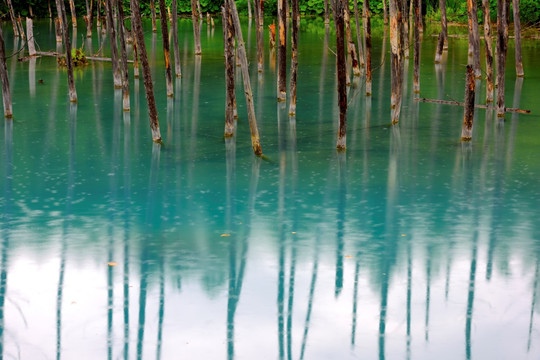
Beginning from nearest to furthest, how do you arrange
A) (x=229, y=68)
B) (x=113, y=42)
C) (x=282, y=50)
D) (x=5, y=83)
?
(x=229, y=68)
(x=5, y=83)
(x=113, y=42)
(x=282, y=50)

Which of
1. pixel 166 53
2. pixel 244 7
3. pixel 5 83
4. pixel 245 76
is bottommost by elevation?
pixel 5 83

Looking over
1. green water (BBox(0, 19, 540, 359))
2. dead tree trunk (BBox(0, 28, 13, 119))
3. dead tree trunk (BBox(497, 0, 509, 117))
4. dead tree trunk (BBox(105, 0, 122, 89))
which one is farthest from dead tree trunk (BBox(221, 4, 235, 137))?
dead tree trunk (BBox(497, 0, 509, 117))

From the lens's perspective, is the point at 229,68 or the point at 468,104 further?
the point at 468,104

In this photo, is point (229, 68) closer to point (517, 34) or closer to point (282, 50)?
point (282, 50)

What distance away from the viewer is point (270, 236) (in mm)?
7902

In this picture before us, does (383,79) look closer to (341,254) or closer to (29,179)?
(29,179)

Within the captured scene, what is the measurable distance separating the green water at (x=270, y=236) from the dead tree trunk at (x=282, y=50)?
1.67 ft

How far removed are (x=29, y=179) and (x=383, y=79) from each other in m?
9.96

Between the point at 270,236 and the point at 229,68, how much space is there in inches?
144

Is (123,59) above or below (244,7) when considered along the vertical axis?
below

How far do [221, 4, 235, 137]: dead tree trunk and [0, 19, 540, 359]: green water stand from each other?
318 millimetres

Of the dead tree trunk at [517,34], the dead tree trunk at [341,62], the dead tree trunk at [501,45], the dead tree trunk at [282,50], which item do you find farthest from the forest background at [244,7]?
the dead tree trunk at [341,62]

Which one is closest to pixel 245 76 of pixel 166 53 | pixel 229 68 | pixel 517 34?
pixel 229 68

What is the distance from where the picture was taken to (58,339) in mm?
5617
